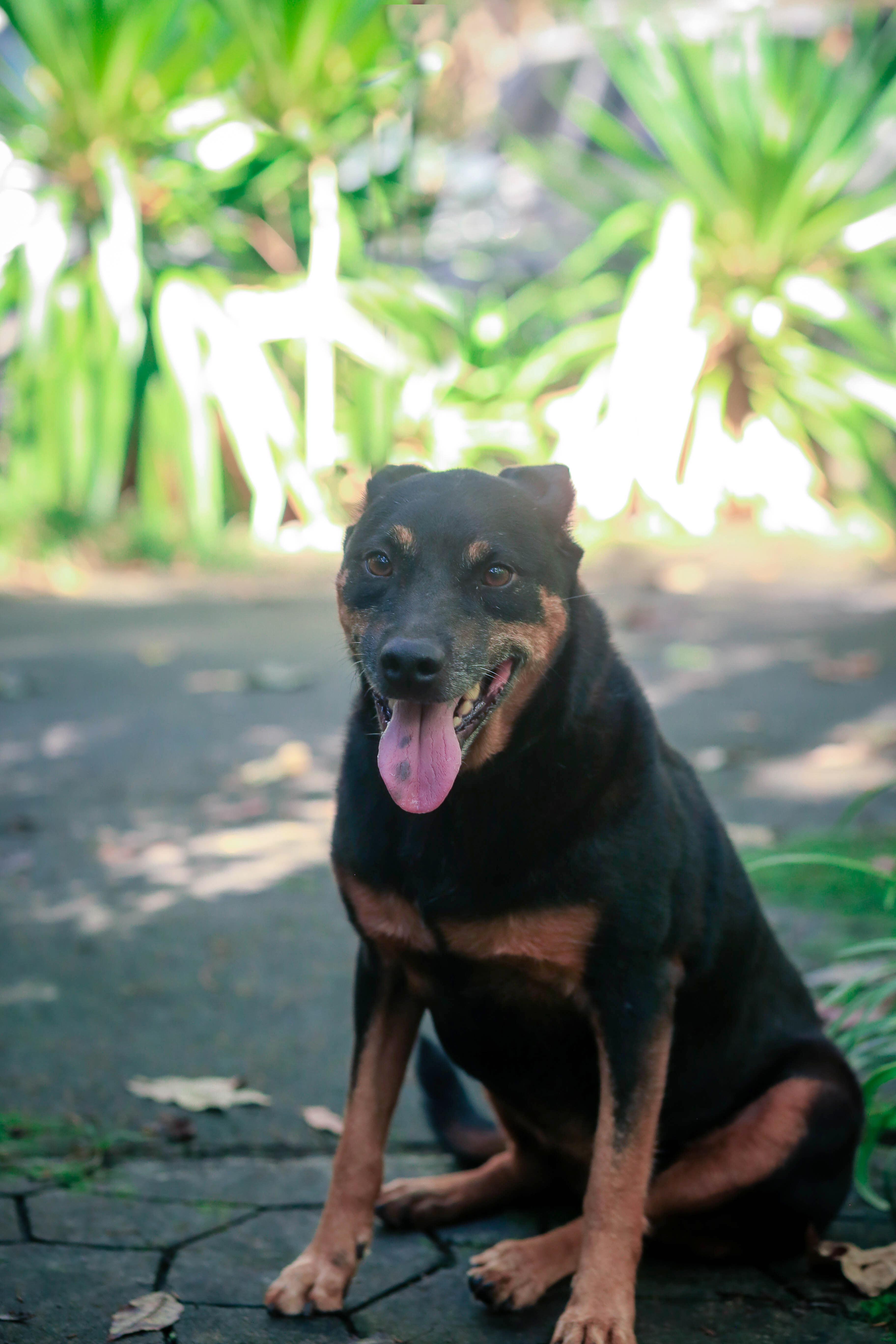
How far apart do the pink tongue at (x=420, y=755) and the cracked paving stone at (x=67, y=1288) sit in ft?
3.29

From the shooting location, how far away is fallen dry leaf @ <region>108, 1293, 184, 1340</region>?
2.14m

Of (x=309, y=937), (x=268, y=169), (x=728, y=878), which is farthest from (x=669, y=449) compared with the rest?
(x=728, y=878)

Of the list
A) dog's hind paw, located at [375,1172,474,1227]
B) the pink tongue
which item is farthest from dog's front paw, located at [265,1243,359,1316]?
the pink tongue

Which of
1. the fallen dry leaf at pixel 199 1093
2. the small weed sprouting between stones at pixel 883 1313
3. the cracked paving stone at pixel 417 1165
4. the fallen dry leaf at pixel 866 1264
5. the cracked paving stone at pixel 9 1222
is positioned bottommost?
the small weed sprouting between stones at pixel 883 1313

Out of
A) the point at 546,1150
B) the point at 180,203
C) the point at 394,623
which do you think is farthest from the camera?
the point at 180,203

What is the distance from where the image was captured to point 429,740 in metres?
2.17

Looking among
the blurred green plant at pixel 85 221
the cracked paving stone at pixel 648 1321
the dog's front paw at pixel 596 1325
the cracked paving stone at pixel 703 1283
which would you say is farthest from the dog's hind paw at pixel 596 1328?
the blurred green plant at pixel 85 221

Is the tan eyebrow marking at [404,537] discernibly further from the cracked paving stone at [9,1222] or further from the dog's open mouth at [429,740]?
the cracked paving stone at [9,1222]

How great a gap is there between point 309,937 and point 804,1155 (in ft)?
6.27

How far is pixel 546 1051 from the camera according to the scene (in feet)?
7.57

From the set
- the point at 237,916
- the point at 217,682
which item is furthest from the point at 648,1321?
the point at 217,682

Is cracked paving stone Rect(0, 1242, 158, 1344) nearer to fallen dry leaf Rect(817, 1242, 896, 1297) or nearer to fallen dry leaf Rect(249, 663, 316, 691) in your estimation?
fallen dry leaf Rect(817, 1242, 896, 1297)

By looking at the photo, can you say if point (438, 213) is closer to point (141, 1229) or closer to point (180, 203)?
point (180, 203)

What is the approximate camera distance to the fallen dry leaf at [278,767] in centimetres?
534
